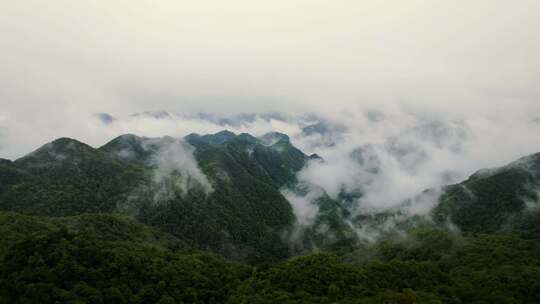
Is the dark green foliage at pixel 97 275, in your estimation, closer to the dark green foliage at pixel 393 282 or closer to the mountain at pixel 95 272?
the mountain at pixel 95 272

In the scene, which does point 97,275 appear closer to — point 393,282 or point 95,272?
point 95,272

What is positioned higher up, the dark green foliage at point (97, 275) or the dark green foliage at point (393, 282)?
the dark green foliage at point (97, 275)

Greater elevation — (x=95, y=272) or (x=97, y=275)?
(x=95, y=272)

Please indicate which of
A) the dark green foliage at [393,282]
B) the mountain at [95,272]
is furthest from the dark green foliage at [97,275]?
the dark green foliage at [393,282]

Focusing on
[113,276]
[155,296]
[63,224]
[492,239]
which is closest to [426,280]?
[492,239]

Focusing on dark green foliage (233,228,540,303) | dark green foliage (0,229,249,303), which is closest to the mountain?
dark green foliage (0,229,249,303)

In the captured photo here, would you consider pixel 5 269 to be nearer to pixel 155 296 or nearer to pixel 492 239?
pixel 155 296

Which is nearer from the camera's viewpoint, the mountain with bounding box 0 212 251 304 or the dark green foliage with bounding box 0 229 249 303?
the dark green foliage with bounding box 0 229 249 303

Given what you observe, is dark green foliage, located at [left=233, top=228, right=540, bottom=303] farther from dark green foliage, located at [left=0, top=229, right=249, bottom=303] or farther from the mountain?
dark green foliage, located at [left=0, top=229, right=249, bottom=303]

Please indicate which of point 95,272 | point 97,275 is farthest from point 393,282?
point 95,272

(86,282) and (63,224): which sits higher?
(63,224)

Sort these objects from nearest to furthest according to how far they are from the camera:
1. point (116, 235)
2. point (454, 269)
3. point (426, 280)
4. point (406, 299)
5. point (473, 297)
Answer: point (406, 299), point (473, 297), point (426, 280), point (454, 269), point (116, 235)
